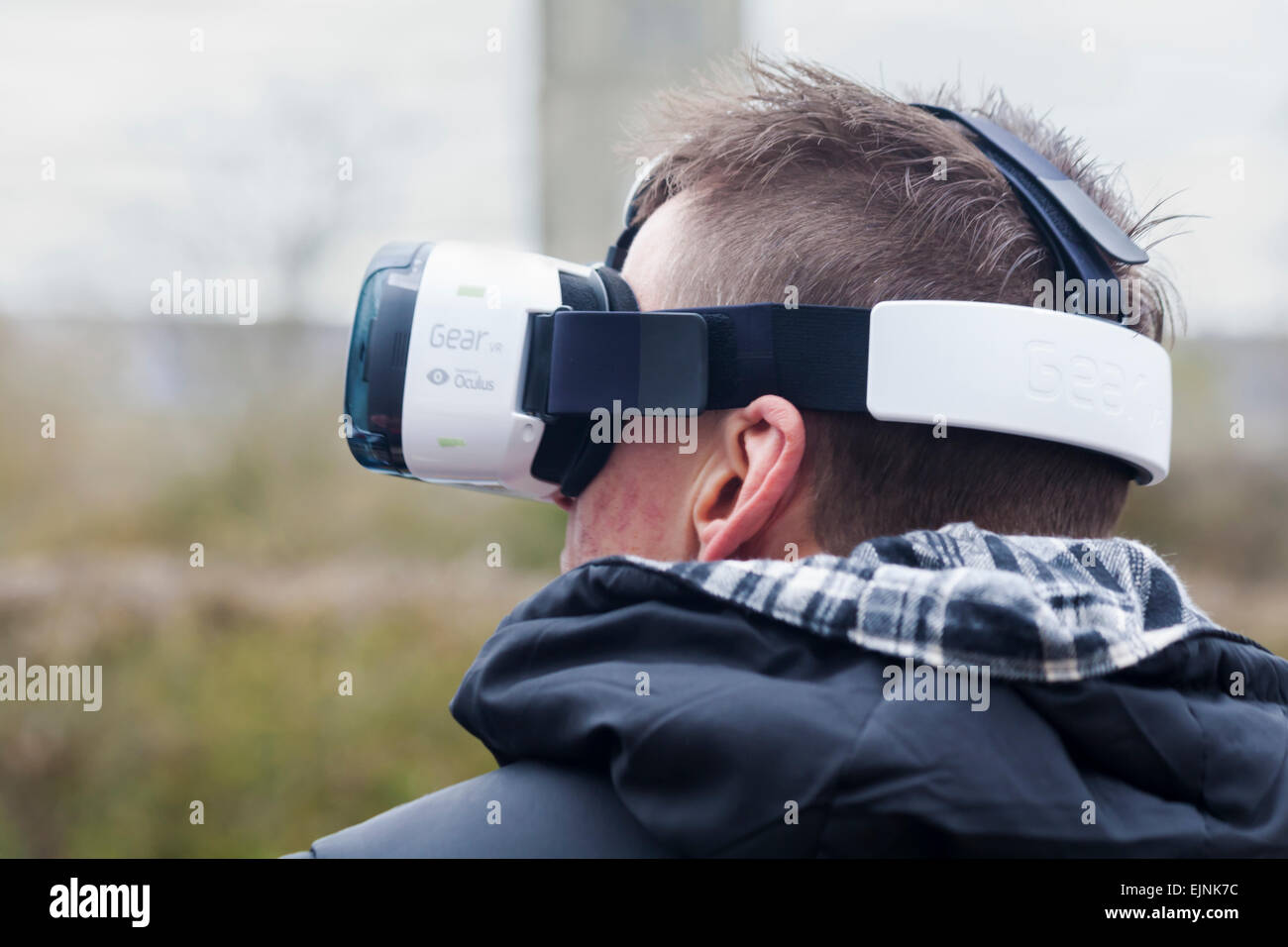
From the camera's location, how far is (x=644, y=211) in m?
1.58

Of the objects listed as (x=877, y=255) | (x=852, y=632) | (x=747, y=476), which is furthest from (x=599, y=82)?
(x=852, y=632)

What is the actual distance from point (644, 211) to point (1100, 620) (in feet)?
2.80

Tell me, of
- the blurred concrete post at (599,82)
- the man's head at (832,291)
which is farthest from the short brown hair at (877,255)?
the blurred concrete post at (599,82)

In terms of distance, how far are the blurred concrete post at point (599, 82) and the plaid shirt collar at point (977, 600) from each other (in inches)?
123

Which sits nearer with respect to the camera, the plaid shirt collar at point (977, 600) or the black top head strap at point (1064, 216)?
the plaid shirt collar at point (977, 600)

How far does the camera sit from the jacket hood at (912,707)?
93 cm

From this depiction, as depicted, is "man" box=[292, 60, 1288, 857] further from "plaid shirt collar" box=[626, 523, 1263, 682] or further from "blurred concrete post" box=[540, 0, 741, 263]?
"blurred concrete post" box=[540, 0, 741, 263]

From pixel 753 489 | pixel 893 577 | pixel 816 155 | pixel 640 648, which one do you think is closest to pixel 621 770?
pixel 640 648

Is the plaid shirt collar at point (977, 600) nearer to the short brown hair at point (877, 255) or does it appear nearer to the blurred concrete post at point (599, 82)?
the short brown hair at point (877, 255)

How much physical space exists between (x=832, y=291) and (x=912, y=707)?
0.55 metres

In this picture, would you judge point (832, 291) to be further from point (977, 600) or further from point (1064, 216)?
point (977, 600)

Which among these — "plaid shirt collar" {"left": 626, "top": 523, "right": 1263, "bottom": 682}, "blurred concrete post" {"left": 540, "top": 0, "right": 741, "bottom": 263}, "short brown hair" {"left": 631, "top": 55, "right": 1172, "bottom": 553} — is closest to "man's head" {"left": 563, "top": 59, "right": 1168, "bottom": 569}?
"short brown hair" {"left": 631, "top": 55, "right": 1172, "bottom": 553}

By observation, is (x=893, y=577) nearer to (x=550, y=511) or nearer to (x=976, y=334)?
(x=976, y=334)

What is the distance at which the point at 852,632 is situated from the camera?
39.4 inches
